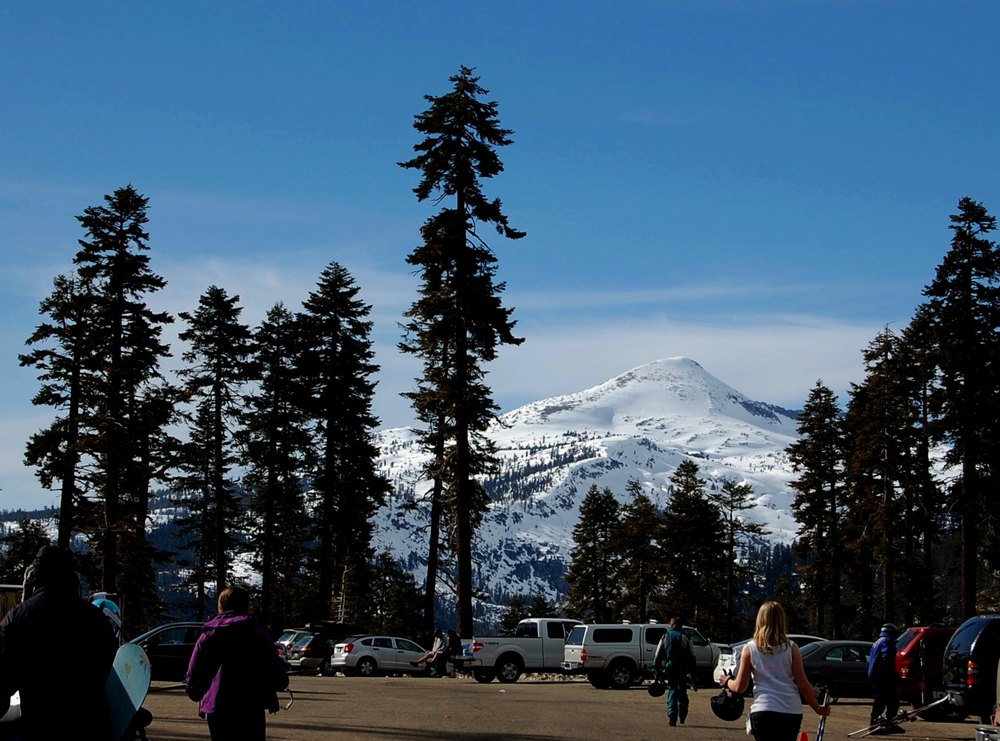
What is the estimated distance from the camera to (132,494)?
46438 millimetres

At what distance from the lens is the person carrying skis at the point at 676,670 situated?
779 inches

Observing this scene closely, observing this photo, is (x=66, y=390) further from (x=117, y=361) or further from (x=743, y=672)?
(x=743, y=672)

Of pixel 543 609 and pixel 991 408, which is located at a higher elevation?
pixel 991 408

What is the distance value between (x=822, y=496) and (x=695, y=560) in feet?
43.3

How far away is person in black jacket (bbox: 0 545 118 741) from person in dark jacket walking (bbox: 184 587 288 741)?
5.33ft

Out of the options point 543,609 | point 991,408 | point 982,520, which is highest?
point 991,408

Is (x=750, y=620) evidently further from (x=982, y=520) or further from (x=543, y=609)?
(x=982, y=520)

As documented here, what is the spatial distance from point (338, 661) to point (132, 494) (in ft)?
40.5

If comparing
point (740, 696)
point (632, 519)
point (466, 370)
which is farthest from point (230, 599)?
point (632, 519)

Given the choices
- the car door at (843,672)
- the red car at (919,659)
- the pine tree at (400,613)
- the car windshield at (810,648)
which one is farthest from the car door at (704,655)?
the pine tree at (400,613)

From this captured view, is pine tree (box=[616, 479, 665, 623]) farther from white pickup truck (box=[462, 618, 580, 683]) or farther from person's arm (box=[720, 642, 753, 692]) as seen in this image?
person's arm (box=[720, 642, 753, 692])

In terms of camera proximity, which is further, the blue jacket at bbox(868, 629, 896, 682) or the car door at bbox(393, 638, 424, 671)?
the car door at bbox(393, 638, 424, 671)

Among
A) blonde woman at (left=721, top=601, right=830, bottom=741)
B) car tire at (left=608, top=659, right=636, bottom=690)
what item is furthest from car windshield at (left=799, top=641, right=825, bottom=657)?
blonde woman at (left=721, top=601, right=830, bottom=741)

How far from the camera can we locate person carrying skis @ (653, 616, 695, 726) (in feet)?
64.9
